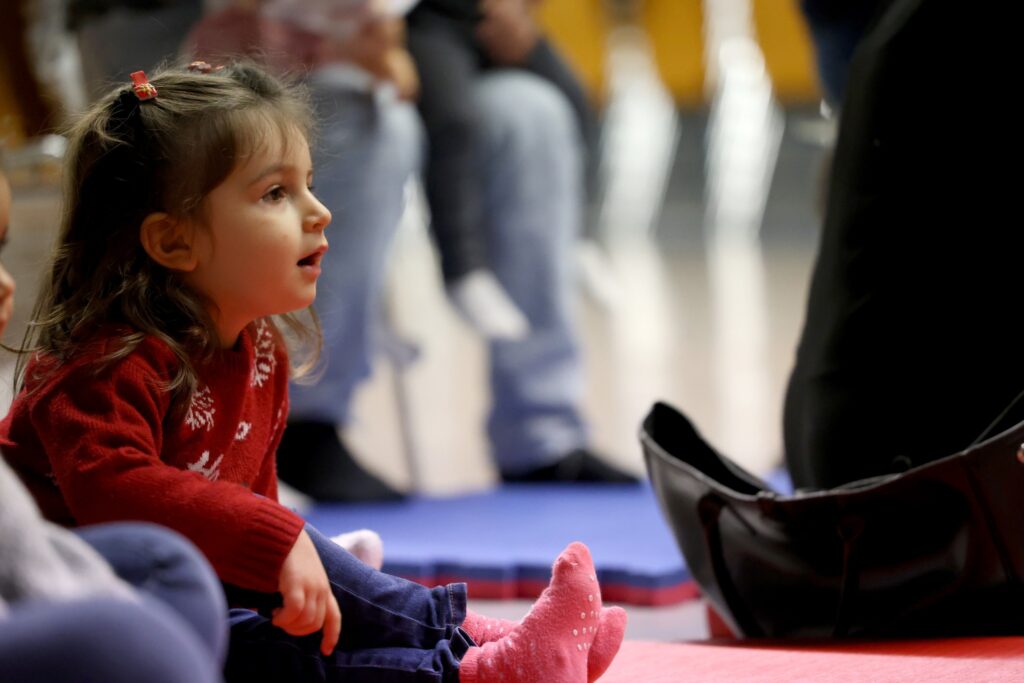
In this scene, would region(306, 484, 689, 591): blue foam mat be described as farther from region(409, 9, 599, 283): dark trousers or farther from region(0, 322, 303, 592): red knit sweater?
region(0, 322, 303, 592): red knit sweater

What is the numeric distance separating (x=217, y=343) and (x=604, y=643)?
29 cm

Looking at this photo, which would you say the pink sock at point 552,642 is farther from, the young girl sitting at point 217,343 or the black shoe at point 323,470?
the black shoe at point 323,470

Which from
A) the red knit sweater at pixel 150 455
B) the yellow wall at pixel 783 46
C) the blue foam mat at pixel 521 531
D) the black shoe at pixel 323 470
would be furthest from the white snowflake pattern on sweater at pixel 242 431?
the yellow wall at pixel 783 46

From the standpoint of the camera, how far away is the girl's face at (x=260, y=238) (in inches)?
32.2

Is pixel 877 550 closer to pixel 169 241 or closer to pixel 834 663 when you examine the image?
pixel 834 663

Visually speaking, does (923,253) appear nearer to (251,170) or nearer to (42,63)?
(251,170)

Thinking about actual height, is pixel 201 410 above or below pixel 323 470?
above

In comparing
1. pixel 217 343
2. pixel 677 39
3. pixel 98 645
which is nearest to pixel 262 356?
pixel 217 343

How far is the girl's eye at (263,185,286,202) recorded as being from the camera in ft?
2.73

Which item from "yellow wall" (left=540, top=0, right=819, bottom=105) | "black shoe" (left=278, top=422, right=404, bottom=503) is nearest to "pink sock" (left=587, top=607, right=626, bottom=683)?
"black shoe" (left=278, top=422, right=404, bottom=503)

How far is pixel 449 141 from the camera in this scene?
210 centimetres

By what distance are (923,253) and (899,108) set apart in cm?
12

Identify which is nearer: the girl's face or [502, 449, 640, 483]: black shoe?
the girl's face

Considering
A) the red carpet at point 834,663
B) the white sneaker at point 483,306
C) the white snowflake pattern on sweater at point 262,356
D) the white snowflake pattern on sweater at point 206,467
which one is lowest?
the white sneaker at point 483,306
